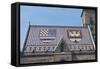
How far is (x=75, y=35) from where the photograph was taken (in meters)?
2.36

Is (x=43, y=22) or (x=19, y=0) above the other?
(x=19, y=0)

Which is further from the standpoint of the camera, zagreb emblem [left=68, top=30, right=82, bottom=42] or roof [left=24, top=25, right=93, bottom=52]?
zagreb emblem [left=68, top=30, right=82, bottom=42]

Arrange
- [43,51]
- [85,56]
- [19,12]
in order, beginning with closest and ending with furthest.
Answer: [19,12], [43,51], [85,56]

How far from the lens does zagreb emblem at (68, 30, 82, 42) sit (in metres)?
2.34

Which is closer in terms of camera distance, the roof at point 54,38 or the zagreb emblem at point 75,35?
the roof at point 54,38

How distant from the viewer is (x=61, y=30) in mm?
2303

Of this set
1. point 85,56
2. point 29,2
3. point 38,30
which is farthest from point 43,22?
point 85,56

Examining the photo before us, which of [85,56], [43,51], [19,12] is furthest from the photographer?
[85,56]

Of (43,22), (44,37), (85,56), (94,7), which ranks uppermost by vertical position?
(94,7)

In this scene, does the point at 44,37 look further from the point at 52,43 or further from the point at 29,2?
the point at 29,2

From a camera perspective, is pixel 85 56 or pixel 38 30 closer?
pixel 38 30

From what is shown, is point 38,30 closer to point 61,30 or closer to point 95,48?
point 61,30

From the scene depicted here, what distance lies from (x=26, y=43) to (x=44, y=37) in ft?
0.58

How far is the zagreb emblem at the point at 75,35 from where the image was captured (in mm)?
2342
